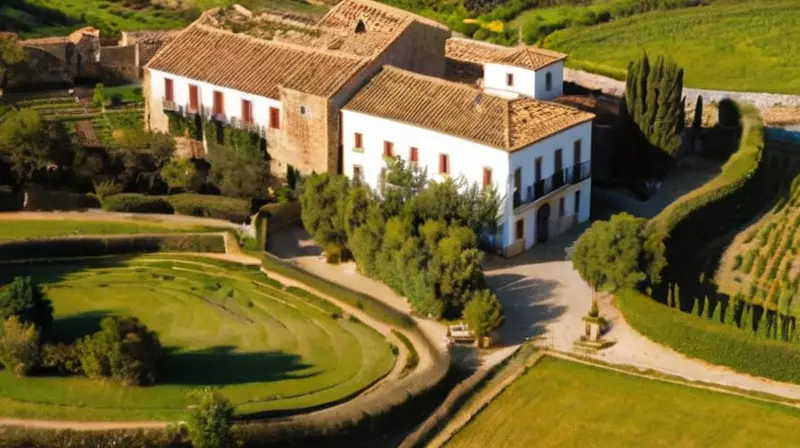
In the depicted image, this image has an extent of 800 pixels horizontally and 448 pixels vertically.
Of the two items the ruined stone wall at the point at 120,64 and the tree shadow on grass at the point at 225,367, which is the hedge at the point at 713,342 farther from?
the ruined stone wall at the point at 120,64

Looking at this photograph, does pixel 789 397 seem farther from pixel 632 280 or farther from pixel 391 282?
pixel 391 282

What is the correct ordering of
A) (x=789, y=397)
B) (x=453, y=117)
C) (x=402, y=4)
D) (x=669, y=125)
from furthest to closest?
(x=402, y=4) < (x=669, y=125) < (x=453, y=117) < (x=789, y=397)

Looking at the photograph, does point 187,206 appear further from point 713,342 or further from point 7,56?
point 713,342

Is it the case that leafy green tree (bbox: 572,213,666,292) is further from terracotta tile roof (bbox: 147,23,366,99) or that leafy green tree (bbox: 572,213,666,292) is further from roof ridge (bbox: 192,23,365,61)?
roof ridge (bbox: 192,23,365,61)

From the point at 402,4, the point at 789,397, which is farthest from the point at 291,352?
the point at 402,4

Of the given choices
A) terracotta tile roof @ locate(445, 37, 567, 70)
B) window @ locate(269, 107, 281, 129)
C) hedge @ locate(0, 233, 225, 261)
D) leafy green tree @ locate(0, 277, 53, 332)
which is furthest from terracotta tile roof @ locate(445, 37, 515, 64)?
leafy green tree @ locate(0, 277, 53, 332)

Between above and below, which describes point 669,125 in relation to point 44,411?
above

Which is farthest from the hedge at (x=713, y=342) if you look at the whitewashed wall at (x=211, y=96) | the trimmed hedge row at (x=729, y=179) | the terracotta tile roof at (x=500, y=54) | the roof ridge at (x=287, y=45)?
the whitewashed wall at (x=211, y=96)
